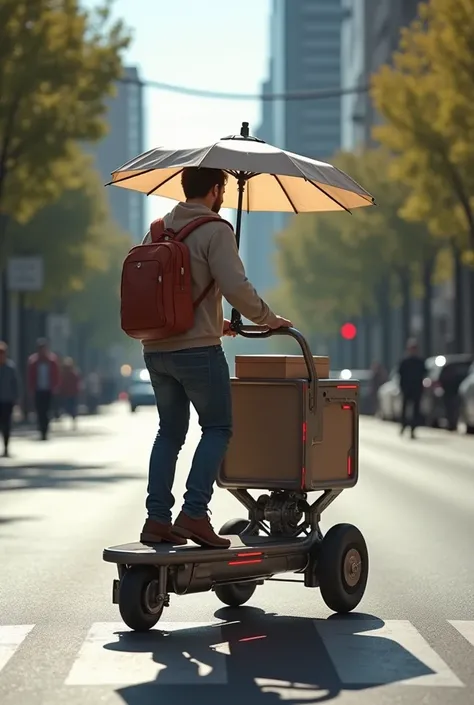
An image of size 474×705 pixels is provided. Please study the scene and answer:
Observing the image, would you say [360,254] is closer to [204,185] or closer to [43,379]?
[43,379]

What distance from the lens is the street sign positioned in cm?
5000

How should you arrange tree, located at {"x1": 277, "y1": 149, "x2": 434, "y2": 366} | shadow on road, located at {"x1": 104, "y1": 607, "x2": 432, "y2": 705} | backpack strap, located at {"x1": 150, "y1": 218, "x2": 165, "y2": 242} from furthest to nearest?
tree, located at {"x1": 277, "y1": 149, "x2": 434, "y2": 366}, backpack strap, located at {"x1": 150, "y1": 218, "x2": 165, "y2": 242}, shadow on road, located at {"x1": 104, "y1": 607, "x2": 432, "y2": 705}

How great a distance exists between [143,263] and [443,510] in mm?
8290

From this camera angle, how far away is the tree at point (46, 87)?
37.6 metres

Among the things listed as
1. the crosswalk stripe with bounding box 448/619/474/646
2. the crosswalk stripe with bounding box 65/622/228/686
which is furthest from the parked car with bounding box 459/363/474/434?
the crosswalk stripe with bounding box 65/622/228/686

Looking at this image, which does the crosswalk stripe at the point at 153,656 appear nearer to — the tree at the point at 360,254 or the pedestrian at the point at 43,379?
the pedestrian at the point at 43,379

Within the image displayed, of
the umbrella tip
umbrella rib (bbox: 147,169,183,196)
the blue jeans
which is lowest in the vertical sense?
the blue jeans

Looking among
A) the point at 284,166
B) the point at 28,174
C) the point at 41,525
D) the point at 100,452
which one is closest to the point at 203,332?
the point at 284,166

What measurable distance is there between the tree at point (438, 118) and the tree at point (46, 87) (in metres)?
7.11

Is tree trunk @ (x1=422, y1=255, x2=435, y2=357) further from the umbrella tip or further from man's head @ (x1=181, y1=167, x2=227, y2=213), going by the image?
man's head @ (x1=181, y1=167, x2=227, y2=213)

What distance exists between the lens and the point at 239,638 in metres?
7.94

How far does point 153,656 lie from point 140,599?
0.55 m

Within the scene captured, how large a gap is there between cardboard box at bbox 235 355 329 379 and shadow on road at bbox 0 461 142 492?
10160 mm

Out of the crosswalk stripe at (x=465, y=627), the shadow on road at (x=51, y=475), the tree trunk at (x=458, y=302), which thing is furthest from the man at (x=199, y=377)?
the tree trunk at (x=458, y=302)
